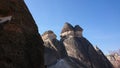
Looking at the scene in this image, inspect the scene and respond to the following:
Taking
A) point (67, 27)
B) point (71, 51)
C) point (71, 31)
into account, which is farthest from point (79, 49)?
point (67, 27)

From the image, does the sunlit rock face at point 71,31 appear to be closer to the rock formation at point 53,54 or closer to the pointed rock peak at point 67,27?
the pointed rock peak at point 67,27

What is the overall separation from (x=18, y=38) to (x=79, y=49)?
110ft

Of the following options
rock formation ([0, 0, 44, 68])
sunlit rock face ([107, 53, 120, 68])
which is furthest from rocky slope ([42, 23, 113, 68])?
rock formation ([0, 0, 44, 68])

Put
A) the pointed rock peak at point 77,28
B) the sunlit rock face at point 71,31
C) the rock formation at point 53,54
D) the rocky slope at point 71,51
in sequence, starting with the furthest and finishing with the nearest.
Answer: the pointed rock peak at point 77,28, the sunlit rock face at point 71,31, the rocky slope at point 71,51, the rock formation at point 53,54

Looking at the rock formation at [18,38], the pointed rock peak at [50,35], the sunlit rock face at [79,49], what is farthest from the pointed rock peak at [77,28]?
the rock formation at [18,38]

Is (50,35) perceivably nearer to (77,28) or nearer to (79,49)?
(77,28)

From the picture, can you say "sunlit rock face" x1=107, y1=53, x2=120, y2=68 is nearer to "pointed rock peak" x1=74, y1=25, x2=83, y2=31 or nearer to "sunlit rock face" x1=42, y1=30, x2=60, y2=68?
"pointed rock peak" x1=74, y1=25, x2=83, y2=31

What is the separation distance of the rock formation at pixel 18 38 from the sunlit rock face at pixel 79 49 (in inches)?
1064

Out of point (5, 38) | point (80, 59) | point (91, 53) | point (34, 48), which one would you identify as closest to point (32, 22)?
point (34, 48)

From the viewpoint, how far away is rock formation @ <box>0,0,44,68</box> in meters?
9.40

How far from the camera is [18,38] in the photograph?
33.2 feet

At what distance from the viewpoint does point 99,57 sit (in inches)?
1754

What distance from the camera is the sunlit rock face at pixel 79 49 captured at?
41.3m

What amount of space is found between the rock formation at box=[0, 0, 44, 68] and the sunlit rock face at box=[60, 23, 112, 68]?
27.0 meters
